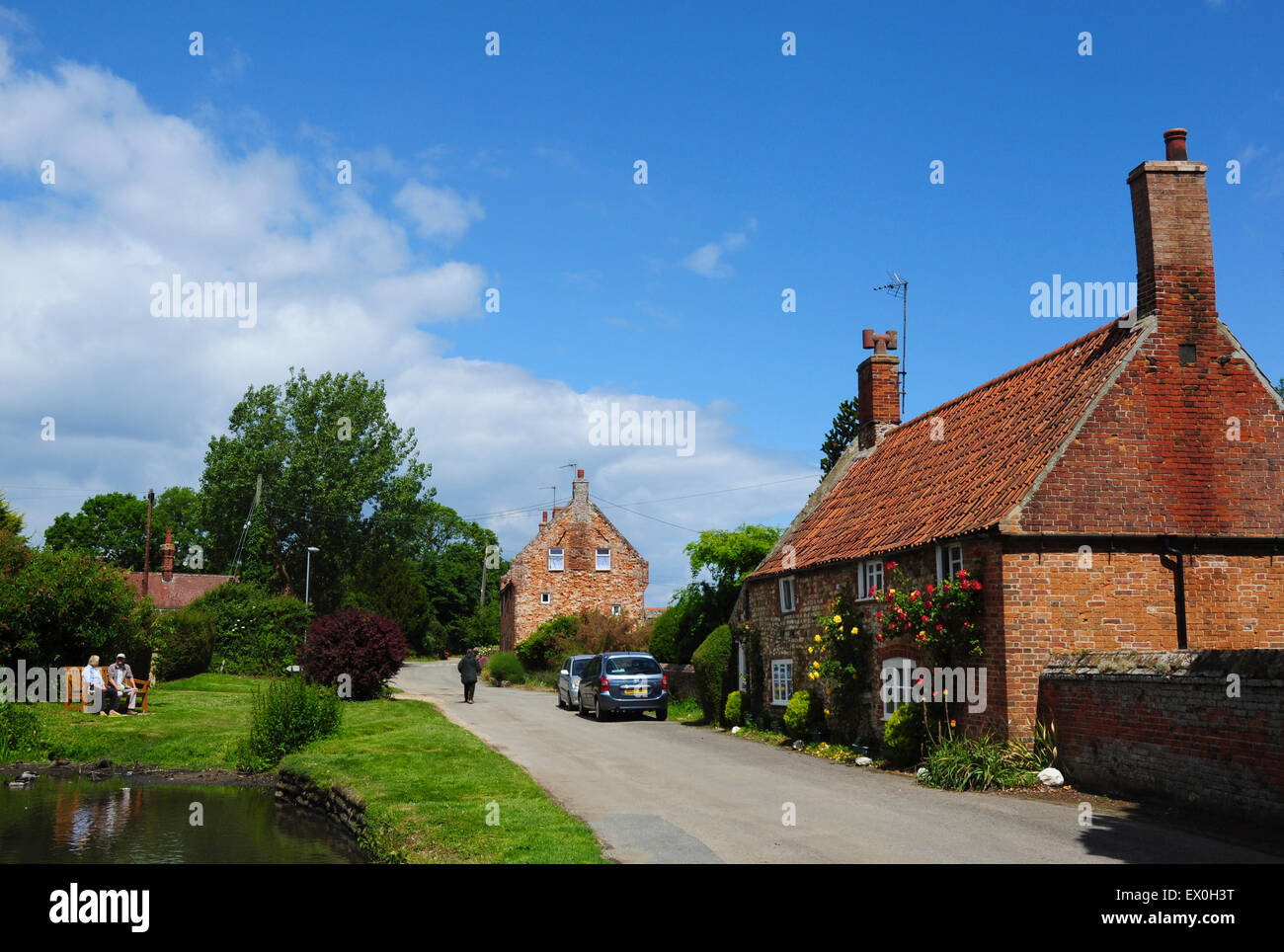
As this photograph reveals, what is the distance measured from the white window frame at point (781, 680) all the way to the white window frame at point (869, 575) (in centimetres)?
411

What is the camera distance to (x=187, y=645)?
130ft

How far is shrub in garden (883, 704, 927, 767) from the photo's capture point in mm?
16734

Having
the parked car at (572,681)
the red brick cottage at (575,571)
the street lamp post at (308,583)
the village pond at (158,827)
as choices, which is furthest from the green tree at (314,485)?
the village pond at (158,827)

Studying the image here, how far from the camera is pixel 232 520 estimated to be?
58.2 m

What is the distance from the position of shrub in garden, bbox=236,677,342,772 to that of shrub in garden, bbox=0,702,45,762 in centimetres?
498

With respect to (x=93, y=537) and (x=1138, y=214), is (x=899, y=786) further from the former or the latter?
(x=93, y=537)

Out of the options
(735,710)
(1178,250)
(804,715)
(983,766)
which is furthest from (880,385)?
(983,766)

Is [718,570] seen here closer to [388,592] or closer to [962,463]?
[962,463]

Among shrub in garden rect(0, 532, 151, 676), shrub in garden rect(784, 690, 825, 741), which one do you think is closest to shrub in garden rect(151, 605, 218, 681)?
shrub in garden rect(0, 532, 151, 676)

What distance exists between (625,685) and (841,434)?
50.9ft

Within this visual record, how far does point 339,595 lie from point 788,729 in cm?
4738

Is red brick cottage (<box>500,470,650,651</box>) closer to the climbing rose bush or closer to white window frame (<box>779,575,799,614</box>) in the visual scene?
white window frame (<box>779,575,799,614</box>)

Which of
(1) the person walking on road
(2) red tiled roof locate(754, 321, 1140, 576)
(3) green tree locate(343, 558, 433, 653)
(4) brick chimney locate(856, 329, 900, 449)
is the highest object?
(4) brick chimney locate(856, 329, 900, 449)
